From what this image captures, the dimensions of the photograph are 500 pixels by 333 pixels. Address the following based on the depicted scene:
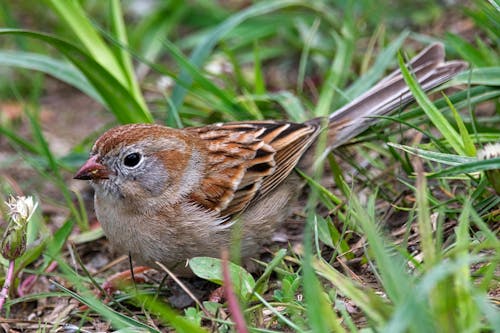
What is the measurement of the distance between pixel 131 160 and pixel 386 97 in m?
1.53

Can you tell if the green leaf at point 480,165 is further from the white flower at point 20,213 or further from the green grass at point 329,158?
the white flower at point 20,213

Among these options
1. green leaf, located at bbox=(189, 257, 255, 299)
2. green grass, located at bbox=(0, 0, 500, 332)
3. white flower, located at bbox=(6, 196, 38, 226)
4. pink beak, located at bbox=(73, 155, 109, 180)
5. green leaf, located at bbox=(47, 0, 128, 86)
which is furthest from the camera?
green leaf, located at bbox=(47, 0, 128, 86)

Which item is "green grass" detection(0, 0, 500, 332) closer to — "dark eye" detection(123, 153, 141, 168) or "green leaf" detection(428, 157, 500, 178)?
"green leaf" detection(428, 157, 500, 178)

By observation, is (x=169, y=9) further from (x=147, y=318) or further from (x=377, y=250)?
(x=377, y=250)

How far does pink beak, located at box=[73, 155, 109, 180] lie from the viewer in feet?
13.2

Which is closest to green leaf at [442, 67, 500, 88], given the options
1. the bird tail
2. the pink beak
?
the bird tail

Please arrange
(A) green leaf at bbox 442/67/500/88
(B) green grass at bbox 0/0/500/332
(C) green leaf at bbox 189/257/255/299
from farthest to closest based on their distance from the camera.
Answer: (A) green leaf at bbox 442/67/500/88 → (C) green leaf at bbox 189/257/255/299 → (B) green grass at bbox 0/0/500/332

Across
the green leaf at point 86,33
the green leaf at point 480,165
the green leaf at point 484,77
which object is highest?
the green leaf at point 86,33

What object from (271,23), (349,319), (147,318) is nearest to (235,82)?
(271,23)

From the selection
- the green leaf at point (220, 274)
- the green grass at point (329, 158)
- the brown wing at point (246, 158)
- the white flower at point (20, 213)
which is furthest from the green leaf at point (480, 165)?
the white flower at point (20, 213)

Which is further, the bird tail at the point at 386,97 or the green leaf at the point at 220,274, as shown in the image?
the bird tail at the point at 386,97

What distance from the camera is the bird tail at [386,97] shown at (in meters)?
4.58

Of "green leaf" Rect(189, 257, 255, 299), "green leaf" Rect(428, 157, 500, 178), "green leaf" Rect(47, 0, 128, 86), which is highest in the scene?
"green leaf" Rect(47, 0, 128, 86)

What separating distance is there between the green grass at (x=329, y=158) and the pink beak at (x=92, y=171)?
38 cm
